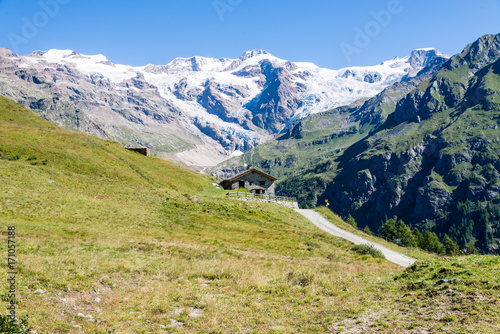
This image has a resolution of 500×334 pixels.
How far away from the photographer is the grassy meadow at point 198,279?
12492mm

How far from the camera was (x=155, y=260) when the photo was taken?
74.8ft

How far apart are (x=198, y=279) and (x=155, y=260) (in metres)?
5.18

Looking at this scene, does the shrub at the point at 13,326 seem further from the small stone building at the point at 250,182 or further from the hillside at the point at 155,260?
the small stone building at the point at 250,182

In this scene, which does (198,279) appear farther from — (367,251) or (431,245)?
(431,245)

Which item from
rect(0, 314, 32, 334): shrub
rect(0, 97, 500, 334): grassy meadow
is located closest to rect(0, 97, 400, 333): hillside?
rect(0, 97, 500, 334): grassy meadow

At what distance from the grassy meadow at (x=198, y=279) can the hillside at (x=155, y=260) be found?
0.09 meters

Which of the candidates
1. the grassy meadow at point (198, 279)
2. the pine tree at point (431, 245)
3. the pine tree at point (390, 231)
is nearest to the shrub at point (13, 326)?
the grassy meadow at point (198, 279)

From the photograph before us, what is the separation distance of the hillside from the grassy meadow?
94 millimetres

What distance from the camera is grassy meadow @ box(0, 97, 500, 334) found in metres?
12.5

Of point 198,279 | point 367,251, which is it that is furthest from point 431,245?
point 198,279

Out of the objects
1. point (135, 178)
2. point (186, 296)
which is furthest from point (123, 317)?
point (135, 178)

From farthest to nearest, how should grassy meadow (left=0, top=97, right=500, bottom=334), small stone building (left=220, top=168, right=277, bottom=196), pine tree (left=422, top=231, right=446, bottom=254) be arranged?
1. pine tree (left=422, top=231, right=446, bottom=254)
2. small stone building (left=220, top=168, right=277, bottom=196)
3. grassy meadow (left=0, top=97, right=500, bottom=334)

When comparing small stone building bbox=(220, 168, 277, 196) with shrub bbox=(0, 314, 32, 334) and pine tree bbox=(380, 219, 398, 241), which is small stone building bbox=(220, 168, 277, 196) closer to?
pine tree bbox=(380, 219, 398, 241)

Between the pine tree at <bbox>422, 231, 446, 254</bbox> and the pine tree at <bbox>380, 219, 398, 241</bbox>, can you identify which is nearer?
the pine tree at <bbox>380, 219, 398, 241</bbox>
